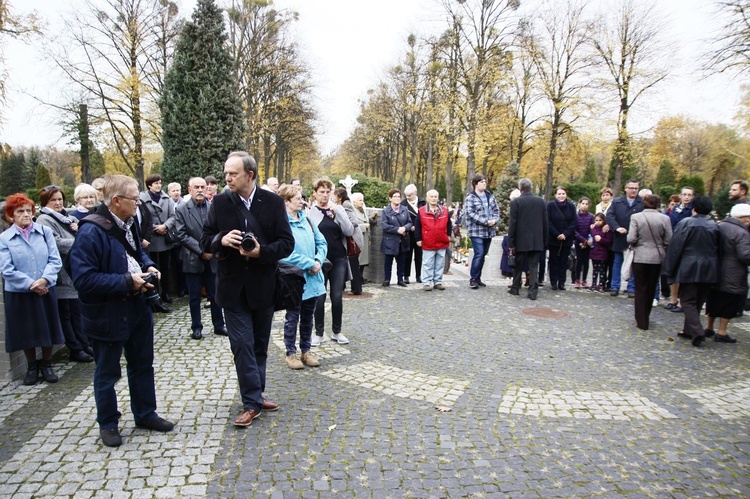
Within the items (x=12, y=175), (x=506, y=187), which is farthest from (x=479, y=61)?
(x=12, y=175)

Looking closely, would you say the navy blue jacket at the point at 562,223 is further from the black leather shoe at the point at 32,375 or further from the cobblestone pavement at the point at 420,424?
the black leather shoe at the point at 32,375

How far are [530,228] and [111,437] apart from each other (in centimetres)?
781

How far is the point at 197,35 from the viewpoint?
15.7m

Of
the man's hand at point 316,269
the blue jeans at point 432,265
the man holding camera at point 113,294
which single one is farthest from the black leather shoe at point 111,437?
the blue jeans at point 432,265

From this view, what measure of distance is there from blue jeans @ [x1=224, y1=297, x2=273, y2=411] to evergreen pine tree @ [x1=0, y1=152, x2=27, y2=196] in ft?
192

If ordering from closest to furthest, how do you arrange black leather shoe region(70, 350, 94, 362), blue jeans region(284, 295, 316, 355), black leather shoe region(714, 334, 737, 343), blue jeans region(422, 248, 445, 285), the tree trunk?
blue jeans region(284, 295, 316, 355)
black leather shoe region(70, 350, 94, 362)
black leather shoe region(714, 334, 737, 343)
blue jeans region(422, 248, 445, 285)
the tree trunk

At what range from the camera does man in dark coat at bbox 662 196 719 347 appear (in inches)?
264

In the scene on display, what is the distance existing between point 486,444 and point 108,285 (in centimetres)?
313

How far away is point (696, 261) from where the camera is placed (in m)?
6.75

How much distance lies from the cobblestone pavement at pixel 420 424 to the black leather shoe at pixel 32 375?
11 cm

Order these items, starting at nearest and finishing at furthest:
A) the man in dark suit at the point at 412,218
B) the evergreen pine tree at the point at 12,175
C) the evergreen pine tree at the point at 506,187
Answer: the man in dark suit at the point at 412,218 < the evergreen pine tree at the point at 506,187 < the evergreen pine tree at the point at 12,175

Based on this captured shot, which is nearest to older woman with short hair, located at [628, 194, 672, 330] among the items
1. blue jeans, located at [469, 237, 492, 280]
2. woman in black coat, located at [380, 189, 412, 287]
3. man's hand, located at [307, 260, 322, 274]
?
blue jeans, located at [469, 237, 492, 280]

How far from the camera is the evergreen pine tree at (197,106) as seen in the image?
50.9 ft

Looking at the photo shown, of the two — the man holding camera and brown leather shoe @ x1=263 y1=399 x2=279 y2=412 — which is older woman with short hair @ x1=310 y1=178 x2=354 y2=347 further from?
the man holding camera
